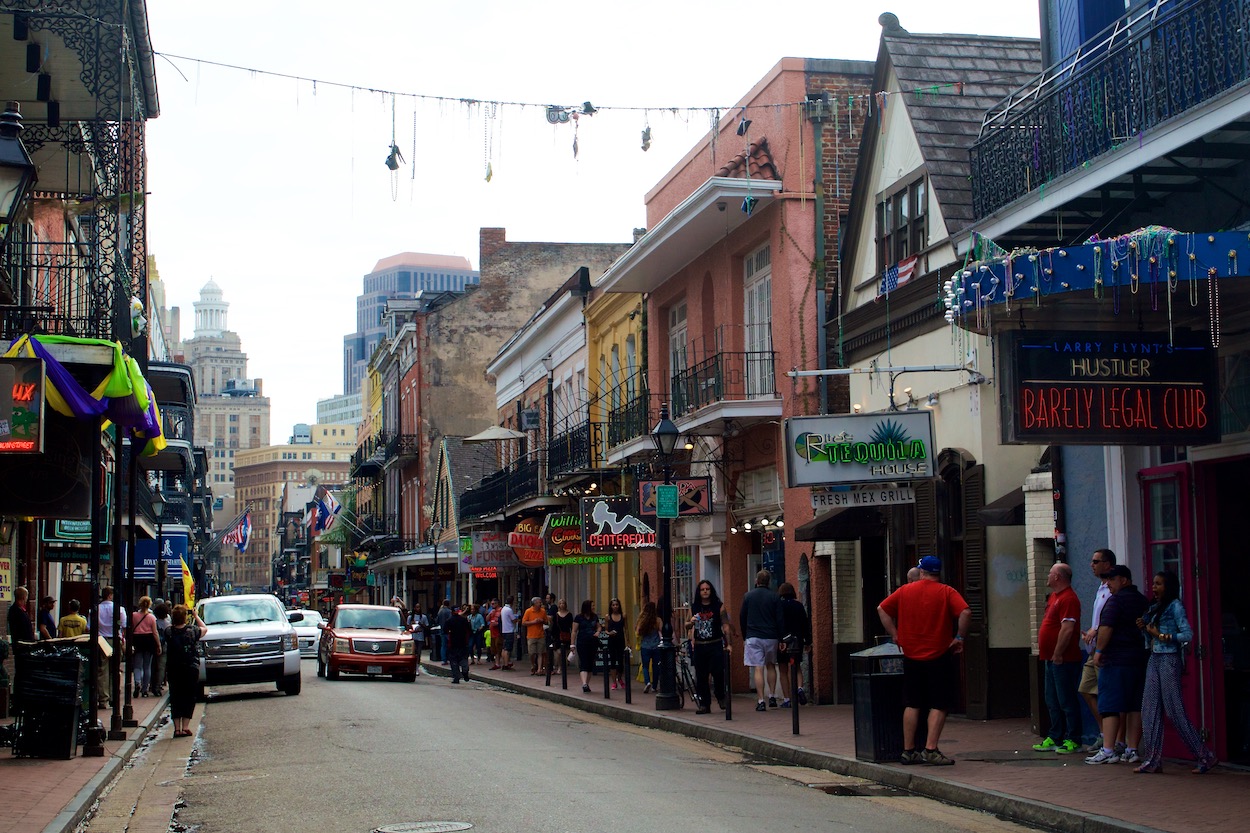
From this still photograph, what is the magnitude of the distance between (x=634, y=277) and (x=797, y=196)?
21.7 feet

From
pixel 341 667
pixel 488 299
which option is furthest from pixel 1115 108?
pixel 488 299

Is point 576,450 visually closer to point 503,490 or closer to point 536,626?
point 536,626

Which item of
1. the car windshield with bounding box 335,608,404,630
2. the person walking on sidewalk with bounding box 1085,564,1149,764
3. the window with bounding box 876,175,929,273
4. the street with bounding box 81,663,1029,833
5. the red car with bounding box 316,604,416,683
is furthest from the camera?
the car windshield with bounding box 335,608,404,630

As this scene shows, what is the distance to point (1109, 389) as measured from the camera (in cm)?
1166

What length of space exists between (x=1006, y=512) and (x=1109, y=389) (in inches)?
Result: 195

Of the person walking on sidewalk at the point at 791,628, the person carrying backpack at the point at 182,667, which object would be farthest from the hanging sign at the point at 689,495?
the person carrying backpack at the point at 182,667

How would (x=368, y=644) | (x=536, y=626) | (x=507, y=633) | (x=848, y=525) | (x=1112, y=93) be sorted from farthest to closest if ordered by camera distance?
(x=507, y=633)
(x=536, y=626)
(x=368, y=644)
(x=848, y=525)
(x=1112, y=93)

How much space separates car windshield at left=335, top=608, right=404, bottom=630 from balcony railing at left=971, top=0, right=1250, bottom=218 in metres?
19.1

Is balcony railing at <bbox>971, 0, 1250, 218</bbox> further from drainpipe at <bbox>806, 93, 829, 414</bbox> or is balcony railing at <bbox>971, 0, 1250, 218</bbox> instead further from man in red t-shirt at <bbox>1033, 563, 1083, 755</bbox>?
drainpipe at <bbox>806, 93, 829, 414</bbox>

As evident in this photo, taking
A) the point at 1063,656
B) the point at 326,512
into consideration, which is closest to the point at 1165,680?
the point at 1063,656

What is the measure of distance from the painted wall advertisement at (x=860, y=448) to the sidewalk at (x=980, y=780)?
2.83 m

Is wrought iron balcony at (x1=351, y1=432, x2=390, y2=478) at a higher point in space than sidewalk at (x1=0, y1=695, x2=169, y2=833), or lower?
higher

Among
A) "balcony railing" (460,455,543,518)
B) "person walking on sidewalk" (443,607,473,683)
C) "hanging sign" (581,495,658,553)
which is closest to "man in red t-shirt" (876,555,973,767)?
"hanging sign" (581,495,658,553)

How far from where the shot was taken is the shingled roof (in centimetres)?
1872
